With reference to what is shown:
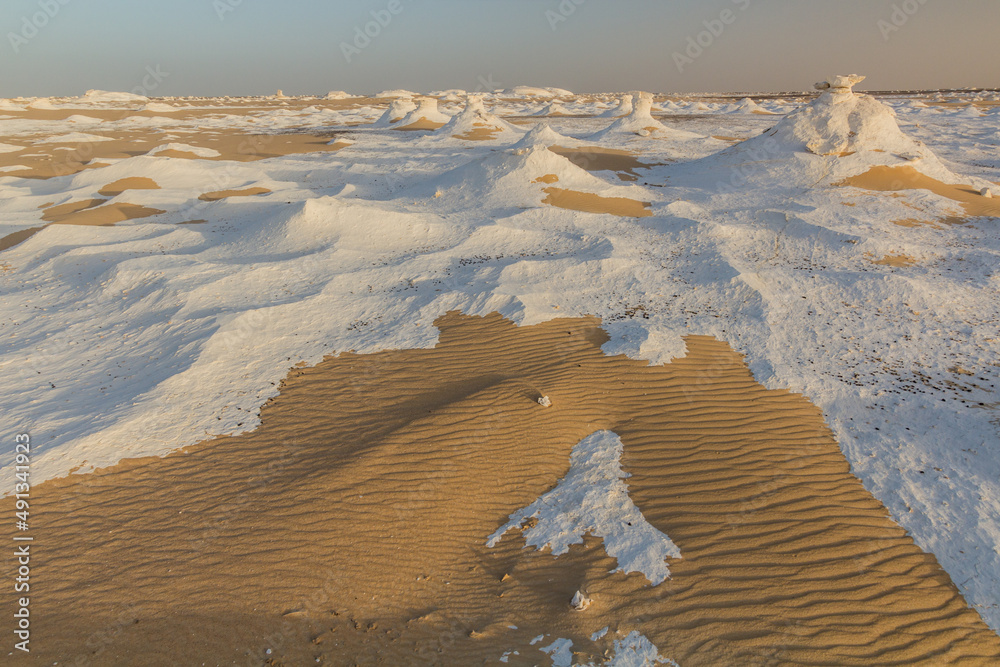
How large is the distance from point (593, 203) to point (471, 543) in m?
16.1

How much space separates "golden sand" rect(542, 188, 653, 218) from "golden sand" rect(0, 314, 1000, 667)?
10876 millimetres

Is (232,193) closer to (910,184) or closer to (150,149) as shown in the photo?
(150,149)

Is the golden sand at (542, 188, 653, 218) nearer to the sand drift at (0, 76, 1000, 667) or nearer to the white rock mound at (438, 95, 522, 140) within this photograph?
the sand drift at (0, 76, 1000, 667)

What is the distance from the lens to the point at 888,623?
5445 mm

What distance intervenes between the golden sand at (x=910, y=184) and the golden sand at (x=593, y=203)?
7.94 metres

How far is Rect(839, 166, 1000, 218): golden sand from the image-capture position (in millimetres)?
19016

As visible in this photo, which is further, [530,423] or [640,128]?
[640,128]

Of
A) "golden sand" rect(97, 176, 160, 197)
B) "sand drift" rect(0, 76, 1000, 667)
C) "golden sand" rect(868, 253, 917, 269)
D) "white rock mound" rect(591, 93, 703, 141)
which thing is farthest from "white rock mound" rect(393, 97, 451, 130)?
"golden sand" rect(868, 253, 917, 269)

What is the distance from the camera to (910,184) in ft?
64.0

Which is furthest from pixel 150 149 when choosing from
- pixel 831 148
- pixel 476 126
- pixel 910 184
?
pixel 910 184

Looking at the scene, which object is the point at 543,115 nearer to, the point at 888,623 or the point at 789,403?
the point at 789,403

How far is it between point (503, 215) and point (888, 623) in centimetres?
1631

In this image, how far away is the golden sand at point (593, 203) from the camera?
771 inches

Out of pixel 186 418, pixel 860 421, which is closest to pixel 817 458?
pixel 860 421
